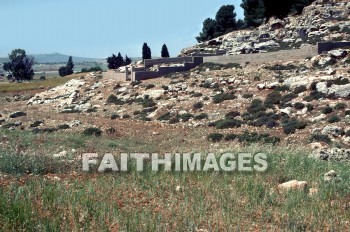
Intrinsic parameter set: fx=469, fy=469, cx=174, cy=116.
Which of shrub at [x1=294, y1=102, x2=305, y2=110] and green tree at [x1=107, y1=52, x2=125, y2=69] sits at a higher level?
green tree at [x1=107, y1=52, x2=125, y2=69]

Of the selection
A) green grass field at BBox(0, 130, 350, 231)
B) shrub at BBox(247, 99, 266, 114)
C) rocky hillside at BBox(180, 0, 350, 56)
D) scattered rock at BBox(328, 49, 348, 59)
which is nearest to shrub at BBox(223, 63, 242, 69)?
rocky hillside at BBox(180, 0, 350, 56)

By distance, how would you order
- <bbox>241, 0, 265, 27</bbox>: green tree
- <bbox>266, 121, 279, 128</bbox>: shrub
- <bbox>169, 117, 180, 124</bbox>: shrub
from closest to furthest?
<bbox>266, 121, 279, 128</bbox>: shrub, <bbox>169, 117, 180, 124</bbox>: shrub, <bbox>241, 0, 265, 27</bbox>: green tree

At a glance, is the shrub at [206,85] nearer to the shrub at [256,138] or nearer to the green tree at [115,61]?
the shrub at [256,138]

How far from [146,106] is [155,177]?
24955 millimetres

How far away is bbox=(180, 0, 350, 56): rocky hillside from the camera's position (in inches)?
1773

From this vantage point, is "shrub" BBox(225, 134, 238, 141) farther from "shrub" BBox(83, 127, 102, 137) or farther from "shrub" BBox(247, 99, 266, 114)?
"shrub" BBox(83, 127, 102, 137)

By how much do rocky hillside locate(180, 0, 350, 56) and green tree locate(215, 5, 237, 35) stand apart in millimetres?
11140

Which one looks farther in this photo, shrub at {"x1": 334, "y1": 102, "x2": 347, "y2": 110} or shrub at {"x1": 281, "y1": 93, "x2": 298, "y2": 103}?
shrub at {"x1": 281, "y1": 93, "x2": 298, "y2": 103}

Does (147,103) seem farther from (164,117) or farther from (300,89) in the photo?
(300,89)

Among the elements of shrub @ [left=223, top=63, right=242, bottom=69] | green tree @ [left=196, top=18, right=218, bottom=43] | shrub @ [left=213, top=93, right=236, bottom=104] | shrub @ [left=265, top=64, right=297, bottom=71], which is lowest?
shrub @ [left=213, top=93, right=236, bottom=104]

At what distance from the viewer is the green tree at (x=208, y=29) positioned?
2788 inches

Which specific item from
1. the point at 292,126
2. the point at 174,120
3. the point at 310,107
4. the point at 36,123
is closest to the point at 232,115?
the point at 174,120

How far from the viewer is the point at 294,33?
50156 millimetres

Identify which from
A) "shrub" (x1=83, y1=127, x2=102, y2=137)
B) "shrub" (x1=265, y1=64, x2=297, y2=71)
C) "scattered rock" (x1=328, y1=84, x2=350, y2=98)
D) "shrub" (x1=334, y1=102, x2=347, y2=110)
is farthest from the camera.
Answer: "shrub" (x1=265, y1=64, x2=297, y2=71)
